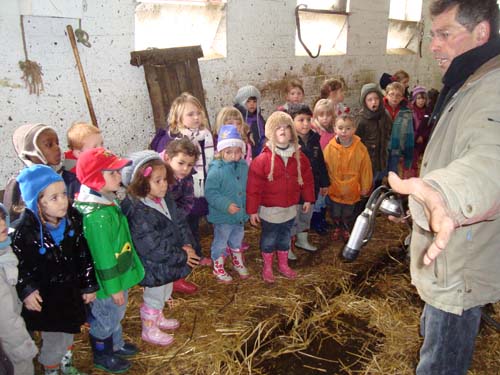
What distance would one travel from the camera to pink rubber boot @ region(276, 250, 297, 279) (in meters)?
4.21

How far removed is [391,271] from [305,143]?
160cm

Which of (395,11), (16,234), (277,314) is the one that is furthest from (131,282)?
(395,11)

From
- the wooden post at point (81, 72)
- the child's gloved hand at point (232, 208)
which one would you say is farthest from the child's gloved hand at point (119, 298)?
the wooden post at point (81, 72)

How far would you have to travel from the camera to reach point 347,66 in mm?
7719

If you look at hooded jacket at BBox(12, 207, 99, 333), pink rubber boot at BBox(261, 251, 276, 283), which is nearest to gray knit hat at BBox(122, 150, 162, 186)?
hooded jacket at BBox(12, 207, 99, 333)

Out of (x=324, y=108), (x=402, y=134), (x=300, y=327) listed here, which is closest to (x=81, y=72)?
(x=324, y=108)

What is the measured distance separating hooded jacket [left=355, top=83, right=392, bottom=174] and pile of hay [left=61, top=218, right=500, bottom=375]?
5.27 ft

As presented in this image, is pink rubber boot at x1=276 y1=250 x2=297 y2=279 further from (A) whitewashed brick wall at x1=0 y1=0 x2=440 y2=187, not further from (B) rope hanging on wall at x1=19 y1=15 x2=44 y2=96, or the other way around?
(B) rope hanging on wall at x1=19 y1=15 x2=44 y2=96

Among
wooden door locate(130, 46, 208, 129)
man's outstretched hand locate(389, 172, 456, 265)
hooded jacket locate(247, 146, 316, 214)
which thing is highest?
wooden door locate(130, 46, 208, 129)

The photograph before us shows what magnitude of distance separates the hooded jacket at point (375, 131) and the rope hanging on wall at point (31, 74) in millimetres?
3728

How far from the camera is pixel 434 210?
122cm

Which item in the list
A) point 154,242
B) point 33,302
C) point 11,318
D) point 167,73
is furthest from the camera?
point 167,73

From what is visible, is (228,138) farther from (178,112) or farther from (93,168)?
(93,168)

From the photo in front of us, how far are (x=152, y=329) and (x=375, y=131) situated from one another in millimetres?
3807
